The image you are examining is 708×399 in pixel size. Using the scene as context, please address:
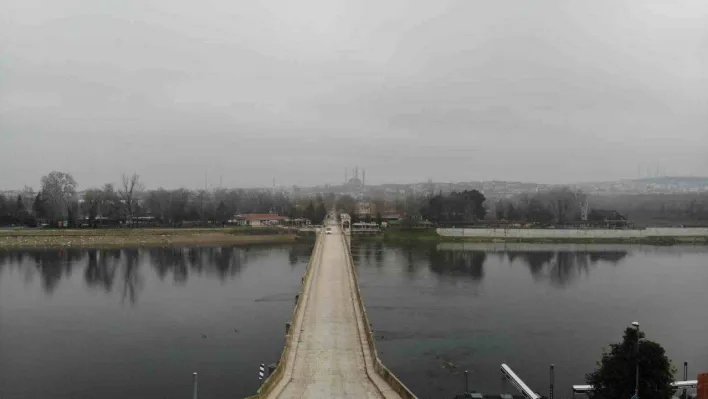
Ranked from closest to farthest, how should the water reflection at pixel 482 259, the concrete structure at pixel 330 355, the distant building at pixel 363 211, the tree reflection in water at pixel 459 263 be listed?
1. the concrete structure at pixel 330 355
2. the tree reflection in water at pixel 459 263
3. the water reflection at pixel 482 259
4. the distant building at pixel 363 211

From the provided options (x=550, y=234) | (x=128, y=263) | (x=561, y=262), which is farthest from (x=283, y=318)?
(x=550, y=234)

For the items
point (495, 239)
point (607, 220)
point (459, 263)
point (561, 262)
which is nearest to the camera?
point (459, 263)

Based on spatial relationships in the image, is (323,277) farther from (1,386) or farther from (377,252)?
(377,252)

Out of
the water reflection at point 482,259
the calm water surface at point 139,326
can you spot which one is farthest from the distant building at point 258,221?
the calm water surface at point 139,326

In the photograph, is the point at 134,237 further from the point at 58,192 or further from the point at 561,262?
the point at 561,262

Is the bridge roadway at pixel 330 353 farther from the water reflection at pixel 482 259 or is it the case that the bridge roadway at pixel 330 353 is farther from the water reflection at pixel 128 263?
the water reflection at pixel 482 259
